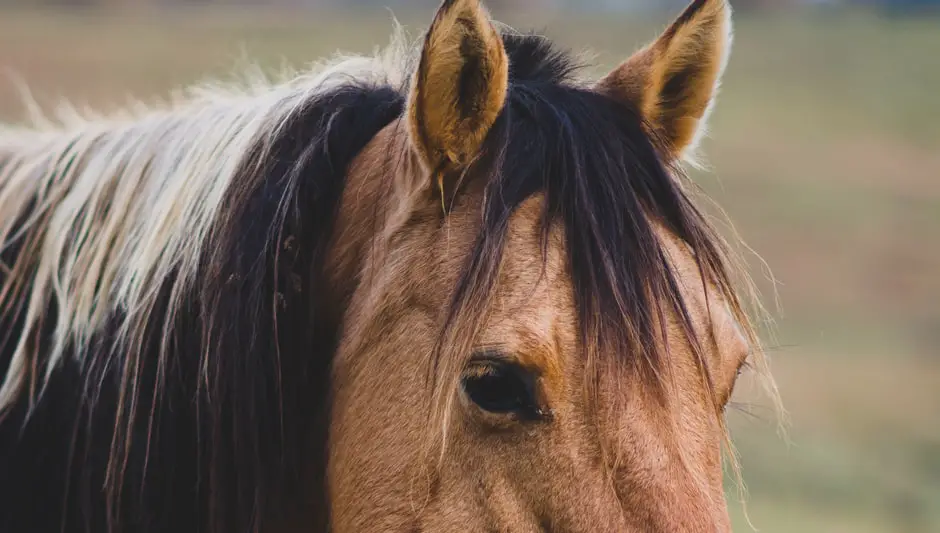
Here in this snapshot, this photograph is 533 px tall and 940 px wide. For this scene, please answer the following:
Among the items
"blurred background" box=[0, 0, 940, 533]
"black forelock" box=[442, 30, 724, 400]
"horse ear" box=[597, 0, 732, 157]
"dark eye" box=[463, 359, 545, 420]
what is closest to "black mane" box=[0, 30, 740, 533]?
"black forelock" box=[442, 30, 724, 400]

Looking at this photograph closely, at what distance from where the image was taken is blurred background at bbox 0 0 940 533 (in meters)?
10.3

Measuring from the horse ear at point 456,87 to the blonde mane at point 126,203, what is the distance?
1.38 feet

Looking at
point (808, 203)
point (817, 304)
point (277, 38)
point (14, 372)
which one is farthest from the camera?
point (277, 38)

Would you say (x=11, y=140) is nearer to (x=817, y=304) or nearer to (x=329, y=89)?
(x=329, y=89)

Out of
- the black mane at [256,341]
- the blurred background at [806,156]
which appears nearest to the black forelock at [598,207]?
the black mane at [256,341]

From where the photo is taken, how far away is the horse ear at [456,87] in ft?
6.70

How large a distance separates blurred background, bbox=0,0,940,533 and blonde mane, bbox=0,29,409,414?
19.1 feet

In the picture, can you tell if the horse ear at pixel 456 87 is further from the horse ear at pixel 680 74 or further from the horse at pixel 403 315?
the horse ear at pixel 680 74

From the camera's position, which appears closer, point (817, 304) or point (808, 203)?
point (817, 304)

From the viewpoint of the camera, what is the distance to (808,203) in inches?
724

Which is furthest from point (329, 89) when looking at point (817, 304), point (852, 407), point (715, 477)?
point (817, 304)

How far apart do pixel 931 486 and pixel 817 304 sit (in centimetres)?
564

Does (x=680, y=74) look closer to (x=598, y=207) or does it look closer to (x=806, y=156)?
(x=598, y=207)

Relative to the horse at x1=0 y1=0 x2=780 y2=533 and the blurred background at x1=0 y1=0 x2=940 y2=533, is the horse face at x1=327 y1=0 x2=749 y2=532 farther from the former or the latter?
the blurred background at x1=0 y1=0 x2=940 y2=533
